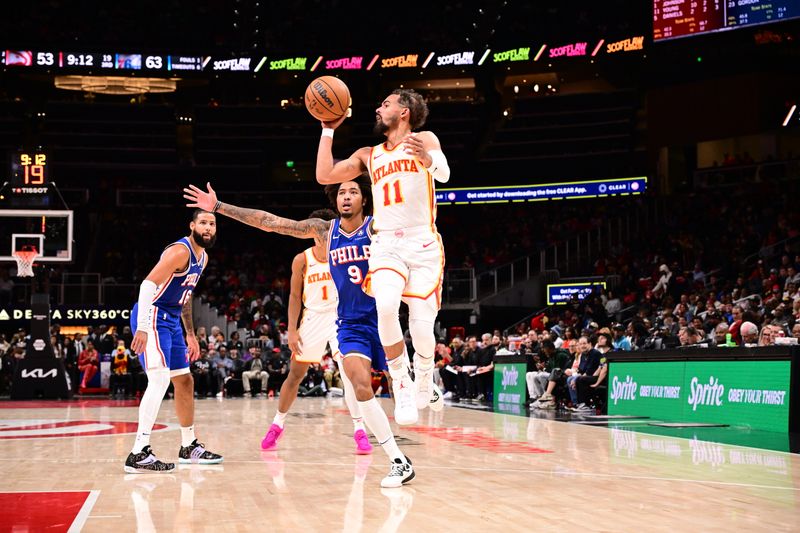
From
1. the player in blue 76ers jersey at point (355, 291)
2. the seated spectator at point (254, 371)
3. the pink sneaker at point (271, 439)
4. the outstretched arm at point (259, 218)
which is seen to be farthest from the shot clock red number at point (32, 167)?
the player in blue 76ers jersey at point (355, 291)

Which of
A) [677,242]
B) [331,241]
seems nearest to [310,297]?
[331,241]

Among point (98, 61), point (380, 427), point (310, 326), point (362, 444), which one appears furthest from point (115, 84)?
point (380, 427)

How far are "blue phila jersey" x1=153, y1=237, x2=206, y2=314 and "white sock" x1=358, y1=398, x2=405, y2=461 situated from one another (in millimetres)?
1824

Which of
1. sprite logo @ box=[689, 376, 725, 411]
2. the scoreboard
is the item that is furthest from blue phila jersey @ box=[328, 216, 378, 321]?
the scoreboard

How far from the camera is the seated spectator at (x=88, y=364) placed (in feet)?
71.9

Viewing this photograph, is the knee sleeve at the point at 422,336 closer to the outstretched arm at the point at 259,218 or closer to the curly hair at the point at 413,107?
the curly hair at the point at 413,107

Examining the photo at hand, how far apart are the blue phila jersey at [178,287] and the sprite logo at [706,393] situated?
6.94 m

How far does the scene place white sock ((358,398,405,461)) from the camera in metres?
6.11

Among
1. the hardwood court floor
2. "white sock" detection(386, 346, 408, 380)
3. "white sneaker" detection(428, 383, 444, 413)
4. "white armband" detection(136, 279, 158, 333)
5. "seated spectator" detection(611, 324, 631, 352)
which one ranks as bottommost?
the hardwood court floor

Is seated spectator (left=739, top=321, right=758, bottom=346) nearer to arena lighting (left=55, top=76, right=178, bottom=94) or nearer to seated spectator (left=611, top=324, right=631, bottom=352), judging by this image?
seated spectator (left=611, top=324, right=631, bottom=352)

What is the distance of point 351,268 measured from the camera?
6.84 metres

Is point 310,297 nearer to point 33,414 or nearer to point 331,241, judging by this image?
point 331,241

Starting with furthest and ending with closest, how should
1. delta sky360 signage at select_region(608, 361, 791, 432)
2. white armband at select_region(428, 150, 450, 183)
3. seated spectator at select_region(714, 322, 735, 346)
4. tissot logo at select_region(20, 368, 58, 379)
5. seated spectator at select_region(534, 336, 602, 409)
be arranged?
tissot logo at select_region(20, 368, 58, 379), seated spectator at select_region(534, 336, 602, 409), seated spectator at select_region(714, 322, 735, 346), delta sky360 signage at select_region(608, 361, 791, 432), white armband at select_region(428, 150, 450, 183)

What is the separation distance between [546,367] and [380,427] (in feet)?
33.4
